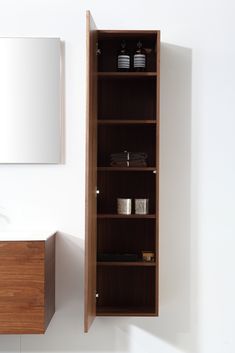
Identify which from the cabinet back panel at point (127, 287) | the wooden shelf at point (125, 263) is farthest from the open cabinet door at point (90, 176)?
the cabinet back panel at point (127, 287)

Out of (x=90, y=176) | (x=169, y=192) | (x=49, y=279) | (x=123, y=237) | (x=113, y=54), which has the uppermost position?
(x=113, y=54)

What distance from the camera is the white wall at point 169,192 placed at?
2.84m

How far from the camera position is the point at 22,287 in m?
2.45

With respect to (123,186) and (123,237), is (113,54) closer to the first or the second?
(123,186)

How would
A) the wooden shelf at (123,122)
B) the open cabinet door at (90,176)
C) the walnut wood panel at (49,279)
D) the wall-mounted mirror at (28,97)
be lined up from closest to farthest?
the open cabinet door at (90,176) → the walnut wood panel at (49,279) → the wooden shelf at (123,122) → the wall-mounted mirror at (28,97)

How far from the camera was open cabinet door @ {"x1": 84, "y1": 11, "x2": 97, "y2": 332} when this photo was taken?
7.71 ft

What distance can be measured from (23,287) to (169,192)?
94 cm

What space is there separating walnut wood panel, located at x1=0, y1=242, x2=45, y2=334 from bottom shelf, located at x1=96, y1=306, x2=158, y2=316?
39 cm

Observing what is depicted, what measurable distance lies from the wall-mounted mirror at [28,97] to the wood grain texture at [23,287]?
569 mm

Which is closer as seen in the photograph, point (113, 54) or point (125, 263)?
point (125, 263)

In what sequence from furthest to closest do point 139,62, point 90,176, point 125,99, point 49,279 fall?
point 125,99 → point 139,62 → point 49,279 → point 90,176

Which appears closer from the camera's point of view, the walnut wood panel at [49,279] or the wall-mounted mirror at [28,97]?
the walnut wood panel at [49,279]

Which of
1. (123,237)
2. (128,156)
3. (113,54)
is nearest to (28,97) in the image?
(113,54)

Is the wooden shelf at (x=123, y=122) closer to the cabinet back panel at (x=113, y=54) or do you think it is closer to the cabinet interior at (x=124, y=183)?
the cabinet interior at (x=124, y=183)
